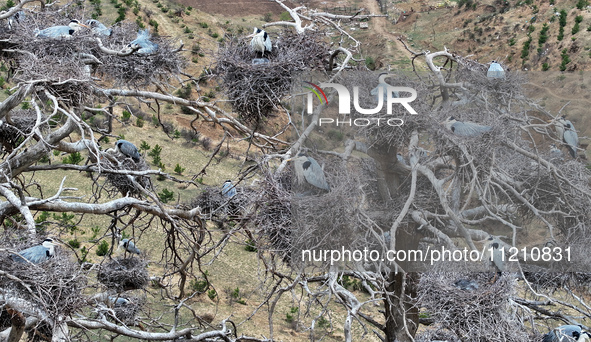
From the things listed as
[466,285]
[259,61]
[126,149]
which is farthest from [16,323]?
[466,285]

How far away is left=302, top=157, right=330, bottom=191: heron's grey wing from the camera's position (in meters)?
4.81

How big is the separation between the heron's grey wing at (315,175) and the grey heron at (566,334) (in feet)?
9.24

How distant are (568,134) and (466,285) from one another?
2.14 m

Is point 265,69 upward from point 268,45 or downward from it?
downward

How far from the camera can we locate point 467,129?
527cm

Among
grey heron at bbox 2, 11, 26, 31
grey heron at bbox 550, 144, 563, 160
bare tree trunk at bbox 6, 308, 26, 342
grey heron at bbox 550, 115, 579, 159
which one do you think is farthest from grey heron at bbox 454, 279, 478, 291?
grey heron at bbox 2, 11, 26, 31

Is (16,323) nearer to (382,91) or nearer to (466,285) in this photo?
(382,91)

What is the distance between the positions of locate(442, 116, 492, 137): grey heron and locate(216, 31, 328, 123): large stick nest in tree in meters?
1.25

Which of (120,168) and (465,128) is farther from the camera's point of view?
(120,168)

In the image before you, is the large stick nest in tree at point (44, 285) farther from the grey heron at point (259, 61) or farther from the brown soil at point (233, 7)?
the brown soil at point (233, 7)

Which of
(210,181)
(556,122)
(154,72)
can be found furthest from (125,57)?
(210,181)

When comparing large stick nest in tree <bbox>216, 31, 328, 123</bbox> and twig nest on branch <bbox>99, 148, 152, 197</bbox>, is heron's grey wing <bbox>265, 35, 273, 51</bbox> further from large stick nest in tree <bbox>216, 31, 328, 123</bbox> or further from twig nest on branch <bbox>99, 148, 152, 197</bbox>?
twig nest on branch <bbox>99, 148, 152, 197</bbox>

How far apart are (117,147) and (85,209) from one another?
215 centimetres

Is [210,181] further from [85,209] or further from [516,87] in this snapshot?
[516,87]
